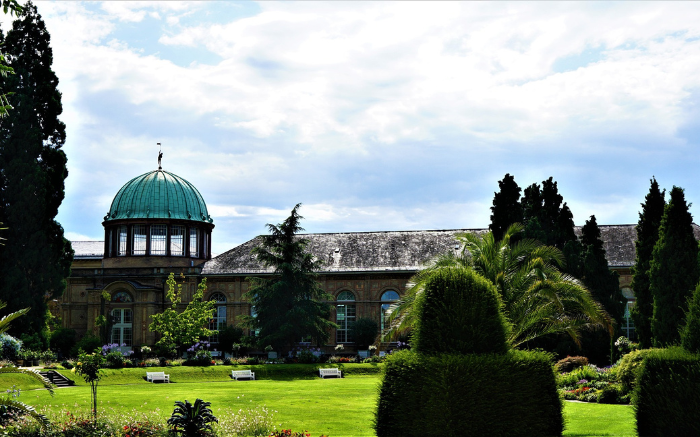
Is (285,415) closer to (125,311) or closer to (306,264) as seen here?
(306,264)

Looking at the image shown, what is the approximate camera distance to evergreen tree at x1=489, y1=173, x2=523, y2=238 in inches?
1554

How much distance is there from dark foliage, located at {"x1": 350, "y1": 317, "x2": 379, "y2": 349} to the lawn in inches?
399

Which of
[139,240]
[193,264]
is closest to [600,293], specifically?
[193,264]

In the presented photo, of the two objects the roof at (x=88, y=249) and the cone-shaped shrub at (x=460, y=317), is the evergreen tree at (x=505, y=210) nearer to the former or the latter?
the cone-shaped shrub at (x=460, y=317)

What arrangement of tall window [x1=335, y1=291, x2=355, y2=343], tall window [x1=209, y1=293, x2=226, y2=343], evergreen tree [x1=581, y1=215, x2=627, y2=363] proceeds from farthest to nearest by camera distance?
1. tall window [x1=209, y1=293, x2=226, y2=343]
2. tall window [x1=335, y1=291, x2=355, y2=343]
3. evergreen tree [x1=581, y1=215, x2=627, y2=363]

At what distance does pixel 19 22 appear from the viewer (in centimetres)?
4109

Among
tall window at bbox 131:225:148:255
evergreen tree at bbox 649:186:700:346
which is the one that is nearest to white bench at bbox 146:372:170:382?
evergreen tree at bbox 649:186:700:346

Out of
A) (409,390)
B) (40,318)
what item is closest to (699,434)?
(409,390)

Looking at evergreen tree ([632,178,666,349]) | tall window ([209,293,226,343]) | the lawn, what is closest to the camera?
the lawn

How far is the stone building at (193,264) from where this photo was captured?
4950 cm

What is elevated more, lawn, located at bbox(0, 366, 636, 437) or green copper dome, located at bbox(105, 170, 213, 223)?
green copper dome, located at bbox(105, 170, 213, 223)

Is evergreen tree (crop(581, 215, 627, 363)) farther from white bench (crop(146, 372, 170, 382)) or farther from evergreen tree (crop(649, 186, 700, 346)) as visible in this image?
white bench (crop(146, 372, 170, 382))

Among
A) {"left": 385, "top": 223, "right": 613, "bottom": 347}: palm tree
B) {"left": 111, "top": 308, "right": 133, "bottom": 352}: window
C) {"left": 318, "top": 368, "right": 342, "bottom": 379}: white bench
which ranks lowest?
{"left": 318, "top": 368, "right": 342, "bottom": 379}: white bench

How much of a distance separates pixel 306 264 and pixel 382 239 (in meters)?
10.1
